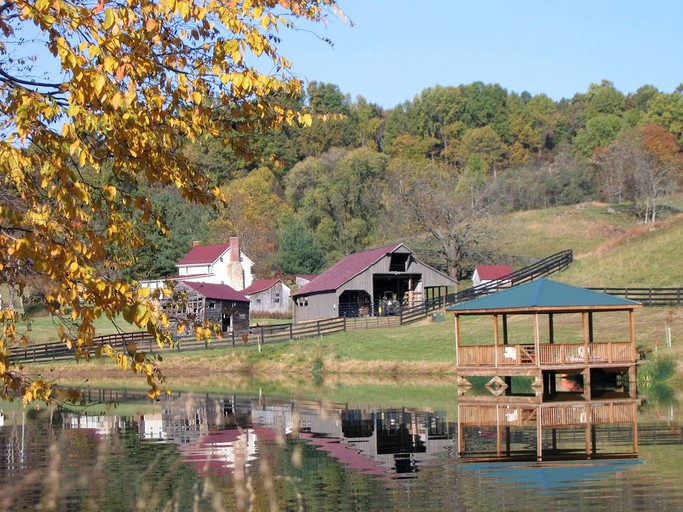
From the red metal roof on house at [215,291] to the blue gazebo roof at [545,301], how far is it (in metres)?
38.8

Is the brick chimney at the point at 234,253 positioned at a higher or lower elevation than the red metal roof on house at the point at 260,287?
higher

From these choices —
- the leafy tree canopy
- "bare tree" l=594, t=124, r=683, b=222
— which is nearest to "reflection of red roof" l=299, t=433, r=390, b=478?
the leafy tree canopy

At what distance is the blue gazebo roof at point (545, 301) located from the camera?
115 feet

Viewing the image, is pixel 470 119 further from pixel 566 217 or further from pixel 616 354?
pixel 616 354

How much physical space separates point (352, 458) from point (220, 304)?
5411cm

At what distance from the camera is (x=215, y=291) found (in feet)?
249

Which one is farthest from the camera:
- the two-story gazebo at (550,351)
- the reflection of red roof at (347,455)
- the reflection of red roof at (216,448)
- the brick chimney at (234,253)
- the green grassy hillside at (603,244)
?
the brick chimney at (234,253)

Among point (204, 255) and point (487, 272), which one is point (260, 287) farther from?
point (487, 272)

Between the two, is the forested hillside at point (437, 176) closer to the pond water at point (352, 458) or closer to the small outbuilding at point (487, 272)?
the small outbuilding at point (487, 272)

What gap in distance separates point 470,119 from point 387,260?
87322 millimetres

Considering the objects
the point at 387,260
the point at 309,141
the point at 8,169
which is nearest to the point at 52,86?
the point at 8,169

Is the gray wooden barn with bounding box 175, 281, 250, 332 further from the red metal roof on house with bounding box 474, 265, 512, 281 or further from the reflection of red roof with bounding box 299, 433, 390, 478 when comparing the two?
the reflection of red roof with bounding box 299, 433, 390, 478

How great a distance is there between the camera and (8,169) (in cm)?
849

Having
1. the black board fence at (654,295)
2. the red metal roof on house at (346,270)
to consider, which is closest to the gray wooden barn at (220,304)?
the red metal roof on house at (346,270)
